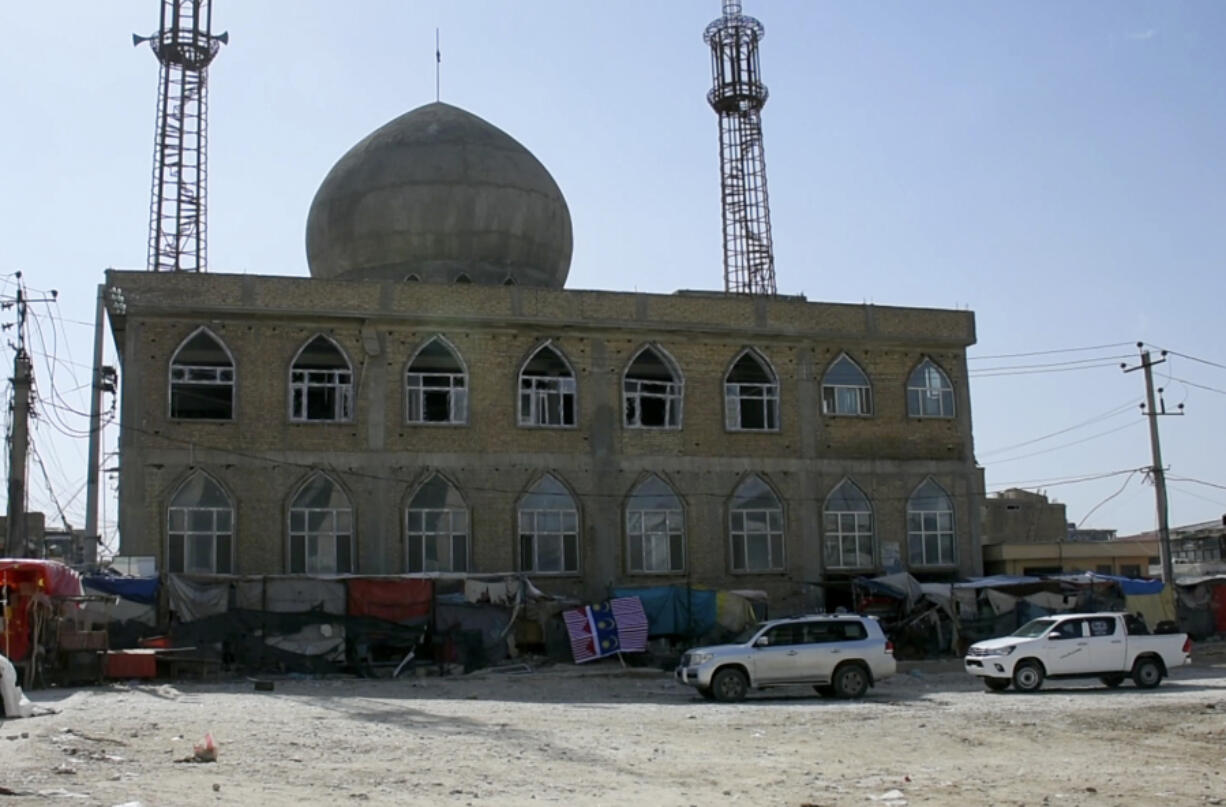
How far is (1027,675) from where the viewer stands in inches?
883

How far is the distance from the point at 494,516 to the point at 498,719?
43.1ft

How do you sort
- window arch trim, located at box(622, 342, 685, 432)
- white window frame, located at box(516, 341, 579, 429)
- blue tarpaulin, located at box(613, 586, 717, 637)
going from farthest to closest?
window arch trim, located at box(622, 342, 685, 432) → white window frame, located at box(516, 341, 579, 429) → blue tarpaulin, located at box(613, 586, 717, 637)

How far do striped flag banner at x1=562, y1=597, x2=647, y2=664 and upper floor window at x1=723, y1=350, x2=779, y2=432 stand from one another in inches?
258

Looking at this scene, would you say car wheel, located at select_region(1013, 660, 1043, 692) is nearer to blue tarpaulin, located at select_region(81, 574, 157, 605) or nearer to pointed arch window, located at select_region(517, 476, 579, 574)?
pointed arch window, located at select_region(517, 476, 579, 574)

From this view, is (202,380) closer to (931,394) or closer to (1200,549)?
(931,394)

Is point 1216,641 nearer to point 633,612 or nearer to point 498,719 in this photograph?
point 633,612

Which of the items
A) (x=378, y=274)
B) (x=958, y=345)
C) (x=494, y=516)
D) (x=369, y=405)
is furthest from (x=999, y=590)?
(x=378, y=274)

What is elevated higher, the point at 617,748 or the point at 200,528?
the point at 200,528

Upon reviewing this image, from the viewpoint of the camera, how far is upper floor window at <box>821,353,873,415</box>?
3400cm

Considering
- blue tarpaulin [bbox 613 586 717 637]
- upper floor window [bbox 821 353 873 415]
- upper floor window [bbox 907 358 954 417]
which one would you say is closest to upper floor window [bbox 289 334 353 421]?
blue tarpaulin [bbox 613 586 717 637]

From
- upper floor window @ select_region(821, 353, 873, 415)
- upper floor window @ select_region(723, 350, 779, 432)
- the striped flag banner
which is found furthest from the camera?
upper floor window @ select_region(821, 353, 873, 415)

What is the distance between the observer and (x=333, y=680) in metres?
25.4

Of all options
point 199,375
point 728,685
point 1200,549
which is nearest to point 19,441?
point 199,375

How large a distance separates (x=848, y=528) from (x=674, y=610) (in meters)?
6.59
